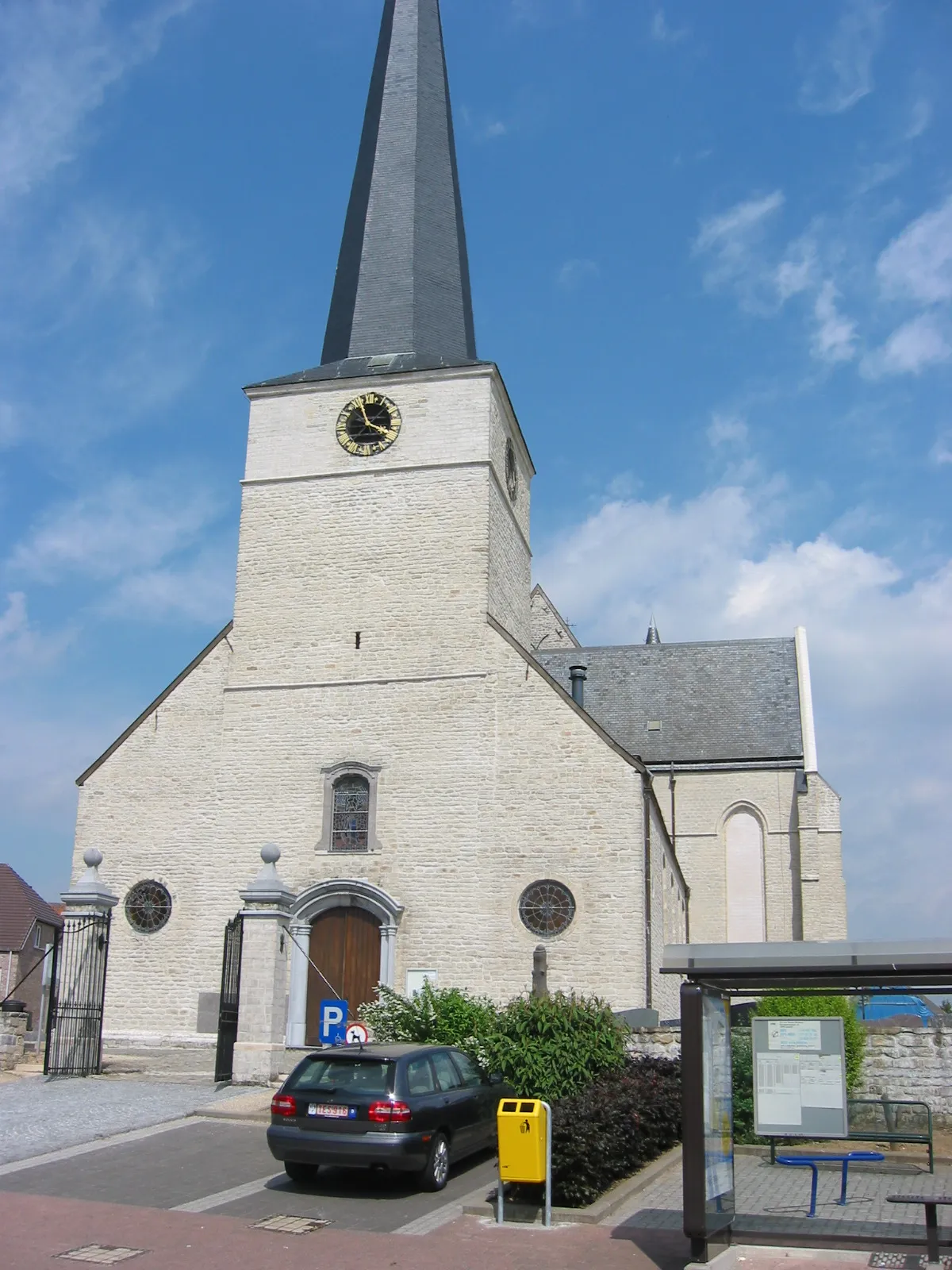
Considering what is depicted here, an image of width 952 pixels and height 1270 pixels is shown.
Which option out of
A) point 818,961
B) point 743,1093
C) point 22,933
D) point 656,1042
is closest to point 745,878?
point 656,1042

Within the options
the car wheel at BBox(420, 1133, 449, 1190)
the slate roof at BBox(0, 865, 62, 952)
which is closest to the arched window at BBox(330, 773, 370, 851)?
the car wheel at BBox(420, 1133, 449, 1190)

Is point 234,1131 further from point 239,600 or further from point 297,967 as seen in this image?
point 239,600

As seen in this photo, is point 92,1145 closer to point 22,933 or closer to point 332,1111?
point 332,1111

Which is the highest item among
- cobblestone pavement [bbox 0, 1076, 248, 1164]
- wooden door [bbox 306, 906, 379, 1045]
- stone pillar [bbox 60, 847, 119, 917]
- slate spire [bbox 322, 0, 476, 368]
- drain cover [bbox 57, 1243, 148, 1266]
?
slate spire [bbox 322, 0, 476, 368]

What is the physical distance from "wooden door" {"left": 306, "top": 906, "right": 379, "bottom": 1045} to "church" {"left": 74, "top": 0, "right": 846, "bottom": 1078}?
4 cm

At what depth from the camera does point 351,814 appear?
20297 millimetres

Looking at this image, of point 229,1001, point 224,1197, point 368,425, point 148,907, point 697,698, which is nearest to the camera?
point 224,1197

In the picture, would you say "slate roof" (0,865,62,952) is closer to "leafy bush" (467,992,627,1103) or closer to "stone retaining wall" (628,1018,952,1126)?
"leafy bush" (467,992,627,1103)

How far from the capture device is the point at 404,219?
938 inches

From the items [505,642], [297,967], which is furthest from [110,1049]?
[505,642]

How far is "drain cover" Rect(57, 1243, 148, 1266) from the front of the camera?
23.8 feet

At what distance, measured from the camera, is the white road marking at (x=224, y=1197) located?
8727mm

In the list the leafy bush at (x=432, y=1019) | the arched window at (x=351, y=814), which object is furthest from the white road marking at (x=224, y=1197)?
the arched window at (x=351, y=814)

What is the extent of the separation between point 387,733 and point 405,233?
396 inches
